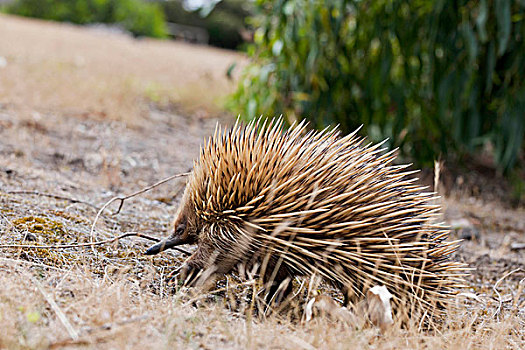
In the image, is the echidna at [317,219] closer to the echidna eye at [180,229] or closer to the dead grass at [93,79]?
the echidna eye at [180,229]

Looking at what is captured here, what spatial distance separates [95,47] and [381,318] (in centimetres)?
1237

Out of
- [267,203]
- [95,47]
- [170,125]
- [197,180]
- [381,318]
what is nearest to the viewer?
[381,318]

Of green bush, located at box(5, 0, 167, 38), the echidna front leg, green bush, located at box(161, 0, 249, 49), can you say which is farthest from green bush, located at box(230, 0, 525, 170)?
green bush, located at box(161, 0, 249, 49)

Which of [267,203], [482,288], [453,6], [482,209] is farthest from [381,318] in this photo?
[453,6]

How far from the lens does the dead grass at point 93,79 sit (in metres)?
7.43

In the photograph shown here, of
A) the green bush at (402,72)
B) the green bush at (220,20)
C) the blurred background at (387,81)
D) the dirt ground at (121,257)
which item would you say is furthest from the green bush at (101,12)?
the green bush at (402,72)

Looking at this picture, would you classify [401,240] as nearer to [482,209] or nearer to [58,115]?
[482,209]

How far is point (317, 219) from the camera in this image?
2.91m

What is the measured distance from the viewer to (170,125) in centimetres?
821

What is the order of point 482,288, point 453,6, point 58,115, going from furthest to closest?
point 58,115 < point 453,6 < point 482,288

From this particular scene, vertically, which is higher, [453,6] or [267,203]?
[453,6]

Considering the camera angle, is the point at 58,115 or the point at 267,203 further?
the point at 58,115

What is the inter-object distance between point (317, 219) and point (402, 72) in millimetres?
4598

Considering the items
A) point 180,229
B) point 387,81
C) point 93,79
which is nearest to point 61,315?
point 180,229
